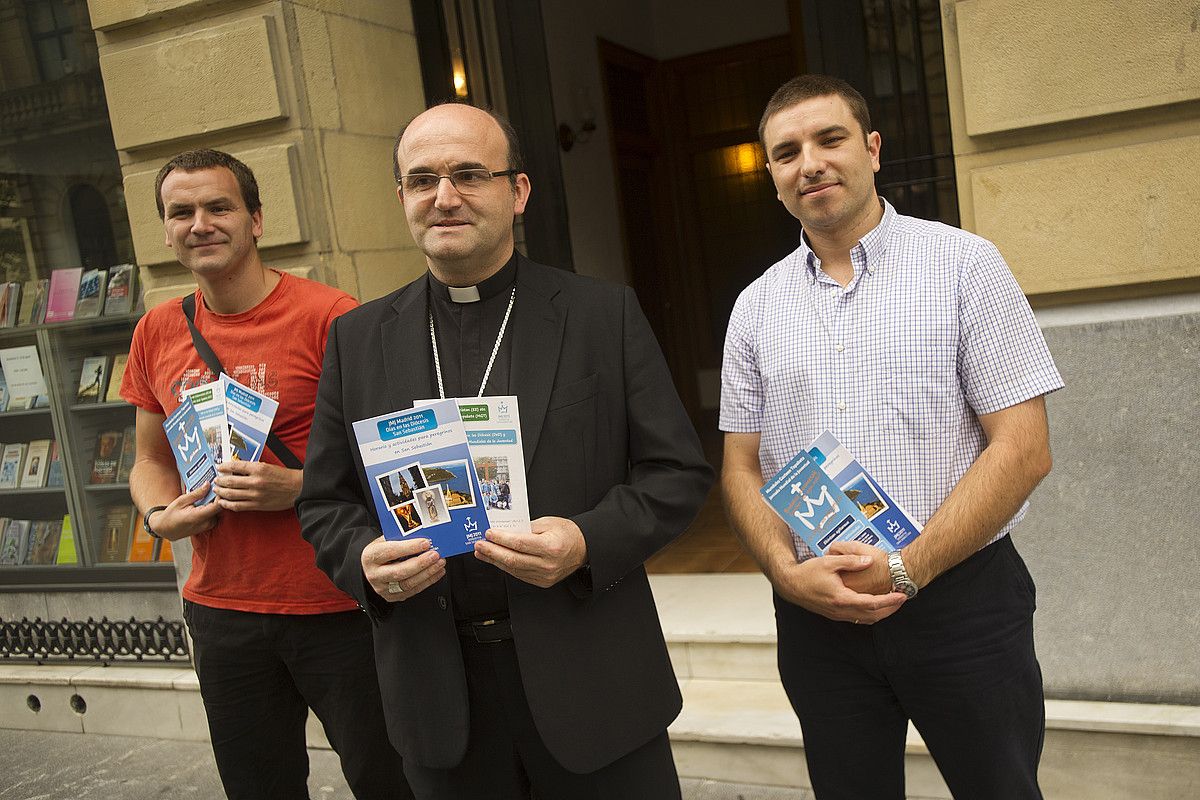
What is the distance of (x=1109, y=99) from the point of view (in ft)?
10.2

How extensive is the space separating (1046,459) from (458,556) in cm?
119

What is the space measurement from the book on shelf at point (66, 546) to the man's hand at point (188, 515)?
123 inches

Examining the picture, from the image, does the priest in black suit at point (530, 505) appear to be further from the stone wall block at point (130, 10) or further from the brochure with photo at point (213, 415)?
the stone wall block at point (130, 10)

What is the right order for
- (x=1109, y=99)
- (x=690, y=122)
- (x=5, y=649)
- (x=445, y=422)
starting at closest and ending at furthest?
1. (x=445, y=422)
2. (x=1109, y=99)
3. (x=5, y=649)
4. (x=690, y=122)

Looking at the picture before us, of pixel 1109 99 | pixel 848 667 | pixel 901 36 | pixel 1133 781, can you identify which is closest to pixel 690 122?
pixel 901 36

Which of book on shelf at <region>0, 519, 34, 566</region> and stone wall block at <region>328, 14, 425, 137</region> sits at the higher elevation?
stone wall block at <region>328, 14, 425, 137</region>

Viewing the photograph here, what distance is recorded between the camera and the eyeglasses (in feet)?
6.79

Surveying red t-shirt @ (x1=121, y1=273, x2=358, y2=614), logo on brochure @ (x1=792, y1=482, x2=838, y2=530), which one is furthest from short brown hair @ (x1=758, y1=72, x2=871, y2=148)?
red t-shirt @ (x1=121, y1=273, x2=358, y2=614)

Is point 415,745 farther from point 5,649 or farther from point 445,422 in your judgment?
point 5,649

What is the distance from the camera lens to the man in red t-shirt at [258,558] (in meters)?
2.65

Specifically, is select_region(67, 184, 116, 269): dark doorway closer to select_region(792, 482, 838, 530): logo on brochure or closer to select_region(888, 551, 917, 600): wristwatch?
select_region(792, 482, 838, 530): logo on brochure

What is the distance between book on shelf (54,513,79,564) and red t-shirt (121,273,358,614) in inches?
119

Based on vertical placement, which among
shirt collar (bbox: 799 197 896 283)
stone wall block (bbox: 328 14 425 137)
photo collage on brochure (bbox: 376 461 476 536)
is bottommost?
photo collage on brochure (bbox: 376 461 476 536)

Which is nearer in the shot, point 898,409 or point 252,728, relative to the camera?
point 898,409
